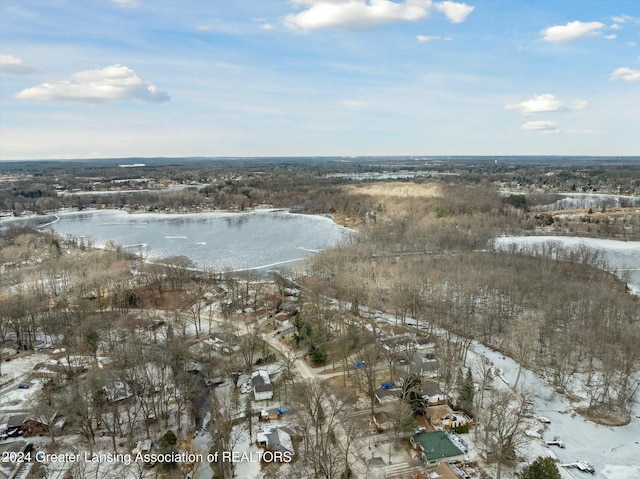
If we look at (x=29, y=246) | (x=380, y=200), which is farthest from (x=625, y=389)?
(x=380, y=200)

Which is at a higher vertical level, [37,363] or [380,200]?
[380,200]

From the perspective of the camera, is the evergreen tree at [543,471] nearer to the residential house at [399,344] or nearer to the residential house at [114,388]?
the residential house at [399,344]

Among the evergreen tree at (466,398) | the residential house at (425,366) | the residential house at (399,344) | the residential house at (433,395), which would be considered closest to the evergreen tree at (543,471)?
the evergreen tree at (466,398)

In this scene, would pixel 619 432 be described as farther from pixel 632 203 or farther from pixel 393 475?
pixel 632 203

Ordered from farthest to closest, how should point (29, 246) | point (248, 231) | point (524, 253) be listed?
point (248, 231)
point (29, 246)
point (524, 253)

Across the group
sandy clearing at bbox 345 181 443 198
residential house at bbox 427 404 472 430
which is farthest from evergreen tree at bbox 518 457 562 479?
sandy clearing at bbox 345 181 443 198

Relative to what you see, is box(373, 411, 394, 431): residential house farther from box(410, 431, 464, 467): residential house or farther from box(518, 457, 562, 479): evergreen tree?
box(518, 457, 562, 479): evergreen tree
